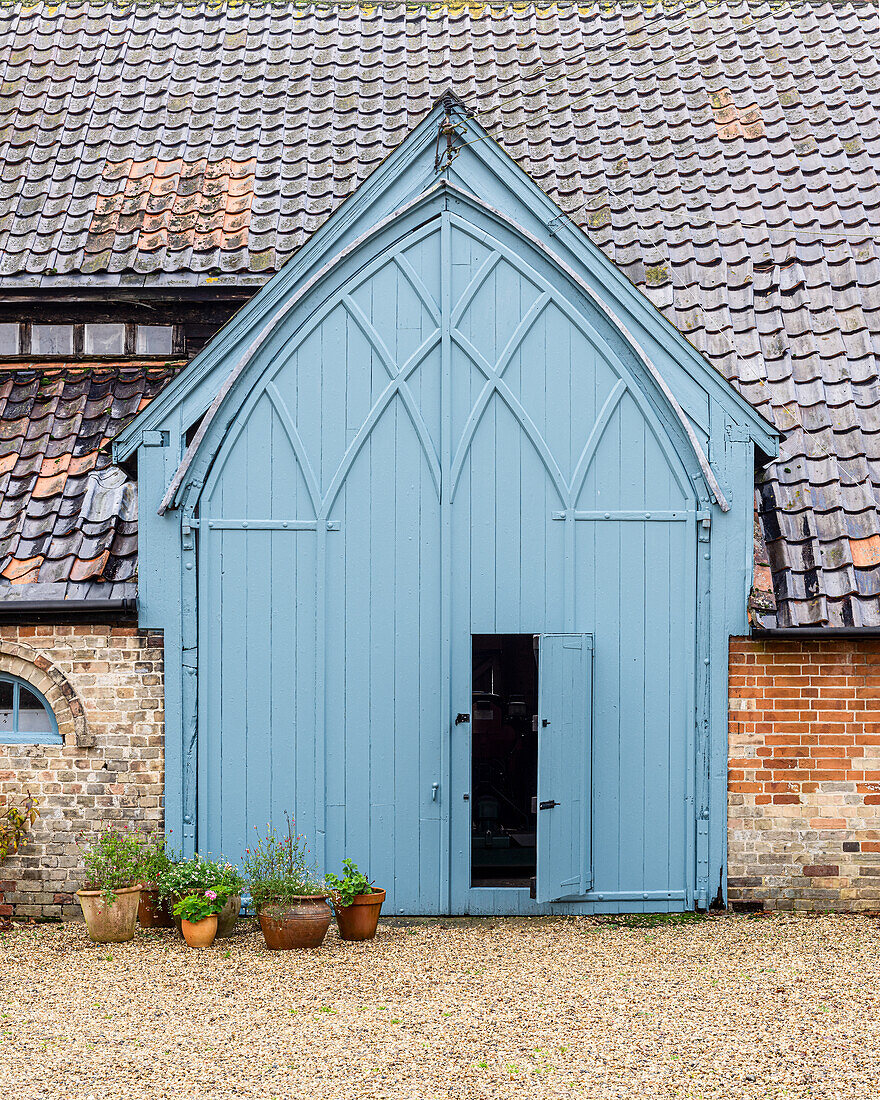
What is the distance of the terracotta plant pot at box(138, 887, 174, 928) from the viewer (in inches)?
334

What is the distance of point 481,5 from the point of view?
1361cm

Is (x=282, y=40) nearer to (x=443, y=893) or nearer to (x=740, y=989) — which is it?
(x=443, y=893)

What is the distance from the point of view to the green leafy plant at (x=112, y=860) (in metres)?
8.34

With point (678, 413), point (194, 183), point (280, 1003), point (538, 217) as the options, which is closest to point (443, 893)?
point (280, 1003)

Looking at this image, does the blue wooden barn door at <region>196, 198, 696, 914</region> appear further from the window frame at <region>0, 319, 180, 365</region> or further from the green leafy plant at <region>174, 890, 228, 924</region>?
the window frame at <region>0, 319, 180, 365</region>

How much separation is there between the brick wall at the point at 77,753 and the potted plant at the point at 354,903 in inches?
62.6

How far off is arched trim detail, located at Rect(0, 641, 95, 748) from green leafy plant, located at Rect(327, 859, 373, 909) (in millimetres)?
2165

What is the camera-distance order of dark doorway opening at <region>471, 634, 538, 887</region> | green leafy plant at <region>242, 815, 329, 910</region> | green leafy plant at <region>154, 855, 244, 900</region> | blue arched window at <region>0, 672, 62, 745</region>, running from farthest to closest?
dark doorway opening at <region>471, 634, 538, 887</region> → blue arched window at <region>0, 672, 62, 745</region> → green leafy plant at <region>154, 855, 244, 900</region> → green leafy plant at <region>242, 815, 329, 910</region>

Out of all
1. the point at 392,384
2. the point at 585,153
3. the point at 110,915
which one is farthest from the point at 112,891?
the point at 585,153

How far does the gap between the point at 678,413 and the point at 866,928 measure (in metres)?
4.07

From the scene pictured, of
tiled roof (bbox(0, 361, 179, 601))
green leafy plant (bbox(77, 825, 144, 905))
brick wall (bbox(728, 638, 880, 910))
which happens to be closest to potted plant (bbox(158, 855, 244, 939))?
green leafy plant (bbox(77, 825, 144, 905))

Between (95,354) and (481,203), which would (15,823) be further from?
(481,203)

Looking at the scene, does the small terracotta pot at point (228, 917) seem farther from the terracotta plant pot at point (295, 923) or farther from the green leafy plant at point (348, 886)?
the green leafy plant at point (348, 886)

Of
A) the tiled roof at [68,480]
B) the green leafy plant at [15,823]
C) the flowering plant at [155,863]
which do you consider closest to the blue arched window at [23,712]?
the green leafy plant at [15,823]
